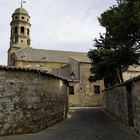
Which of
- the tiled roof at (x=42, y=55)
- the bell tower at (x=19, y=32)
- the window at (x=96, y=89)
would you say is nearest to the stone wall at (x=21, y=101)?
the window at (x=96, y=89)

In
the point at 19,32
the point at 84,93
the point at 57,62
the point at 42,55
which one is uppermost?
the point at 19,32

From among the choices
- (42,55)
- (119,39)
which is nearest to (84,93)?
(42,55)

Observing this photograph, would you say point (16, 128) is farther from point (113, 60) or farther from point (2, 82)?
point (113, 60)

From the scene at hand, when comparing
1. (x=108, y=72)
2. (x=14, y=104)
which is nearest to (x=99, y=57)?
(x=108, y=72)

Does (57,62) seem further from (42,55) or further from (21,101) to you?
(21,101)

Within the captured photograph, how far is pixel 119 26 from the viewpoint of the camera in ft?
45.4

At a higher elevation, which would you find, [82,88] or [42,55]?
[42,55]

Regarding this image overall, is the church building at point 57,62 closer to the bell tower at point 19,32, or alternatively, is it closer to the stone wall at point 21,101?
the bell tower at point 19,32

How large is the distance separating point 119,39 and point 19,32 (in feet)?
130

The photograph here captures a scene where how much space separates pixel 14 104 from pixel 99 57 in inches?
495

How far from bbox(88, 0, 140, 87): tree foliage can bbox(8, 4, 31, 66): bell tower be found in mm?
32649

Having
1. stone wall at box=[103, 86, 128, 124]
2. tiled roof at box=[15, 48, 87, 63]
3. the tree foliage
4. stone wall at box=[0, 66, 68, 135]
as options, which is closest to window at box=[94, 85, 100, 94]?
tiled roof at box=[15, 48, 87, 63]

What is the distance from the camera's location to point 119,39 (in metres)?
14.9

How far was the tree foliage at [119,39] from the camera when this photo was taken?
13.0 meters
